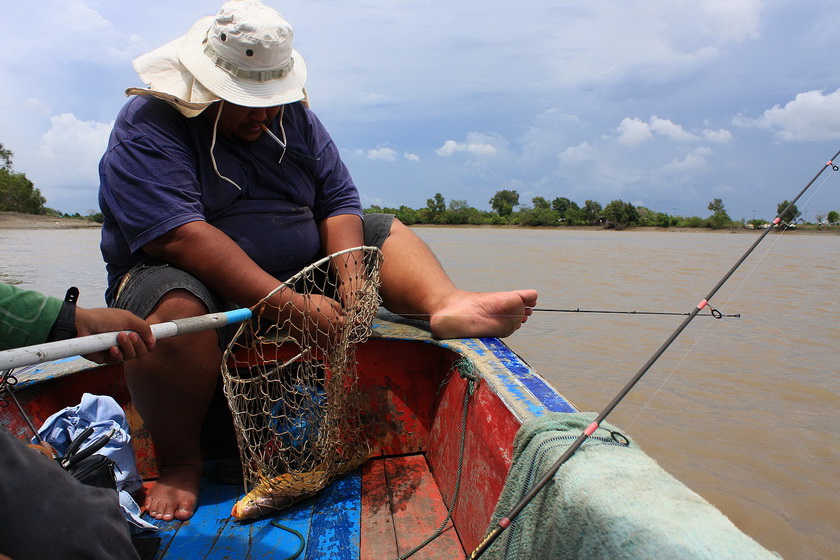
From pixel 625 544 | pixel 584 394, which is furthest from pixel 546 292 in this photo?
pixel 625 544

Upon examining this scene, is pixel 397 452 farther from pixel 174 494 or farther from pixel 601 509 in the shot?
pixel 601 509

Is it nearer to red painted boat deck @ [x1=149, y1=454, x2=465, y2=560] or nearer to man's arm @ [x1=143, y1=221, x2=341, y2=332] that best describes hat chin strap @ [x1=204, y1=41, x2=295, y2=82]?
man's arm @ [x1=143, y1=221, x2=341, y2=332]

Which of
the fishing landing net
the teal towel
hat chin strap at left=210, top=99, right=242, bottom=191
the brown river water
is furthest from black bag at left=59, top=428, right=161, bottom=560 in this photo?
the brown river water

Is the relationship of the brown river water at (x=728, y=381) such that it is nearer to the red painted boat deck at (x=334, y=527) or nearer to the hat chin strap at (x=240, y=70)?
the red painted boat deck at (x=334, y=527)

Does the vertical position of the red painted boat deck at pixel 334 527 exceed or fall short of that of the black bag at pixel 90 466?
it falls short

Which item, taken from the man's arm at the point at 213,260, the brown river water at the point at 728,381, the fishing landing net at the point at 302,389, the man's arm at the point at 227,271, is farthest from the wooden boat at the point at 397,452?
the brown river water at the point at 728,381

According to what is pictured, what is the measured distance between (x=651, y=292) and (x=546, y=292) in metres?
1.79

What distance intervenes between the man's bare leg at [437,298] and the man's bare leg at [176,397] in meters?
0.84

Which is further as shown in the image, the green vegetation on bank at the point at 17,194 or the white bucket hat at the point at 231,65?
the green vegetation on bank at the point at 17,194

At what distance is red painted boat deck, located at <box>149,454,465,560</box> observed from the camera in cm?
179

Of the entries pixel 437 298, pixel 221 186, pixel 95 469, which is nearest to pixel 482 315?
pixel 437 298

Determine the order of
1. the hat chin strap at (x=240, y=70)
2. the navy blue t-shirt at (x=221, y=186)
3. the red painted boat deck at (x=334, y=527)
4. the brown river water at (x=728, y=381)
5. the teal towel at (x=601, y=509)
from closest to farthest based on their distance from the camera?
the teal towel at (x=601, y=509) → the red painted boat deck at (x=334, y=527) → the navy blue t-shirt at (x=221, y=186) → the hat chin strap at (x=240, y=70) → the brown river water at (x=728, y=381)

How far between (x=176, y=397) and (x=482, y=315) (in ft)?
3.64

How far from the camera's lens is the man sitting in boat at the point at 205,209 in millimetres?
1867
